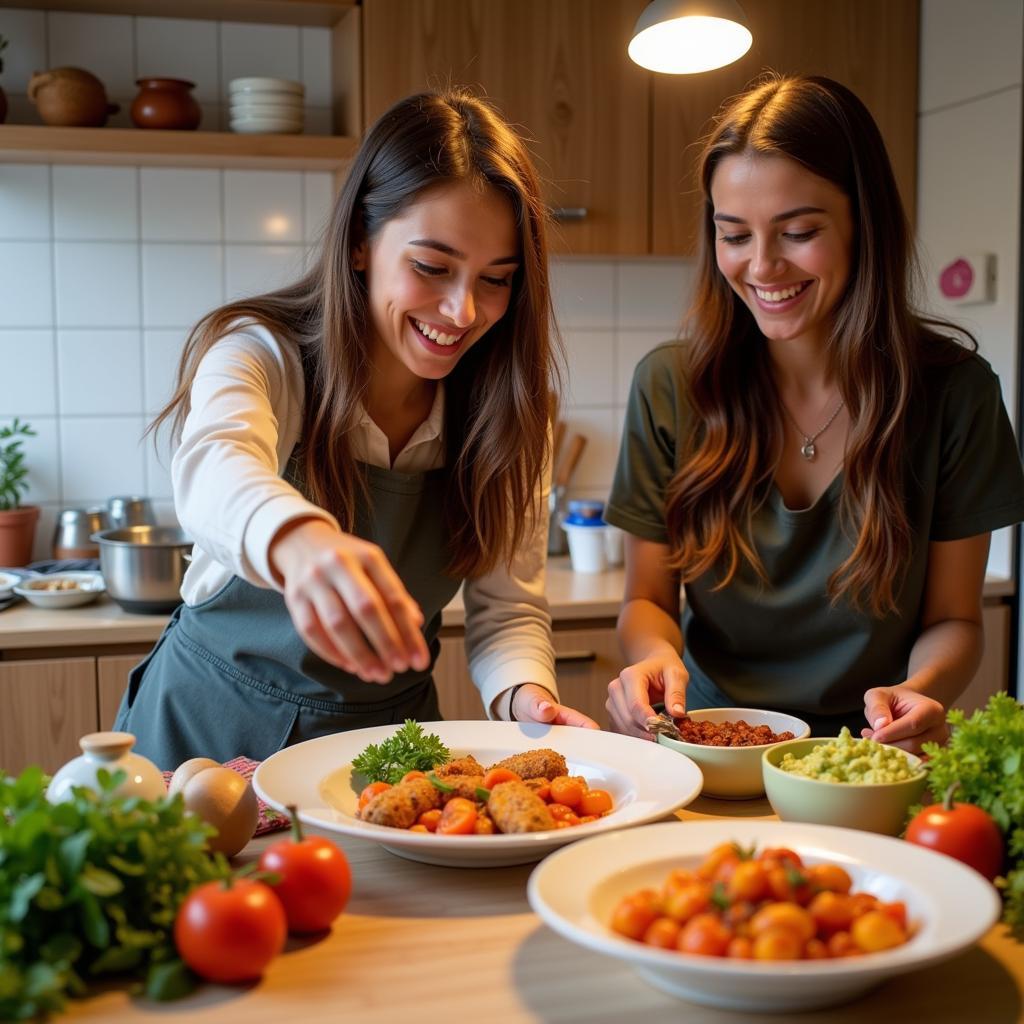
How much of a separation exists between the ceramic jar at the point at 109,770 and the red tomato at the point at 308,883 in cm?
11

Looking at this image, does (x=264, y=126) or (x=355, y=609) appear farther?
(x=264, y=126)

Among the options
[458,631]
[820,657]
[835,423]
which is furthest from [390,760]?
[458,631]

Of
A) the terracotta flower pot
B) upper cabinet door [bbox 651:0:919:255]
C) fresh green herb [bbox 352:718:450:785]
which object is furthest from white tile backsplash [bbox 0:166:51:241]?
fresh green herb [bbox 352:718:450:785]

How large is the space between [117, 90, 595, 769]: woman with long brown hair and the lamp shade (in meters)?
0.33

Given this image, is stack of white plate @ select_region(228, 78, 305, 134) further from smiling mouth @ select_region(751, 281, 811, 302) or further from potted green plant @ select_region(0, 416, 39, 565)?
smiling mouth @ select_region(751, 281, 811, 302)

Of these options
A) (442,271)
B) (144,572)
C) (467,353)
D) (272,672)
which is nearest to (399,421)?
(467,353)

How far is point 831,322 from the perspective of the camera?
1.62m

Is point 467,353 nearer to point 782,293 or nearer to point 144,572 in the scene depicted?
point 782,293

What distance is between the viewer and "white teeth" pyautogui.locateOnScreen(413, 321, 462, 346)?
1398 millimetres

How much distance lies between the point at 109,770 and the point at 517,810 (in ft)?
1.10

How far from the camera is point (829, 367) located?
5.47ft

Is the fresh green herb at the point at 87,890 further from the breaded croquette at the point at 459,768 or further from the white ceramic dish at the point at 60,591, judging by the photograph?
the white ceramic dish at the point at 60,591

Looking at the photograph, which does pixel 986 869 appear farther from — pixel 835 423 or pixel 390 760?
pixel 835 423

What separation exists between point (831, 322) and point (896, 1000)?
100 cm
